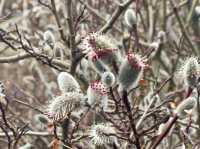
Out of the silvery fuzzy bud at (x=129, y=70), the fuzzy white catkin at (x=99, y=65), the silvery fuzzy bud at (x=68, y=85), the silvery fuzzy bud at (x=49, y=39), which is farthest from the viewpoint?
the silvery fuzzy bud at (x=49, y=39)

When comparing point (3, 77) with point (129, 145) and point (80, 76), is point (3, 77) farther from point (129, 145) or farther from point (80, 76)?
point (129, 145)

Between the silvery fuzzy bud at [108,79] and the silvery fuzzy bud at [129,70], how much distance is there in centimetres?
5

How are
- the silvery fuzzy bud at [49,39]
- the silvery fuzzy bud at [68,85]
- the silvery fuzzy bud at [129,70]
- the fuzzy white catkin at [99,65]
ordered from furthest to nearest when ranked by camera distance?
the silvery fuzzy bud at [49,39] → the silvery fuzzy bud at [68,85] → the fuzzy white catkin at [99,65] → the silvery fuzzy bud at [129,70]

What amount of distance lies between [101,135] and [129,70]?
0.33 metres

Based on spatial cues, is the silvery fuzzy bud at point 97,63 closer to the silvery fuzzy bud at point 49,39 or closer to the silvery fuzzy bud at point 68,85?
the silvery fuzzy bud at point 68,85

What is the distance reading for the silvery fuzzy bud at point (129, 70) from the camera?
220 centimetres

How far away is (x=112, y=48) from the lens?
2275mm

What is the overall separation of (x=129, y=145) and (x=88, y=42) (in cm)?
52

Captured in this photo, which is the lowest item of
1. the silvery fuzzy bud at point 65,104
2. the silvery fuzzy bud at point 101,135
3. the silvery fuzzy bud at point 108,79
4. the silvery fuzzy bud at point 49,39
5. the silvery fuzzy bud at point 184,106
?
the silvery fuzzy bud at point 101,135

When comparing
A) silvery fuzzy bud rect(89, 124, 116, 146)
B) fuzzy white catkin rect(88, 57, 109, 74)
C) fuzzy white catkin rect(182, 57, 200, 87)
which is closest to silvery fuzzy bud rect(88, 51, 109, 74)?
fuzzy white catkin rect(88, 57, 109, 74)

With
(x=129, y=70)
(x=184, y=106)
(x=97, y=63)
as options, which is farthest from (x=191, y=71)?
(x=97, y=63)

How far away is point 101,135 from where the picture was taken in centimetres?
234

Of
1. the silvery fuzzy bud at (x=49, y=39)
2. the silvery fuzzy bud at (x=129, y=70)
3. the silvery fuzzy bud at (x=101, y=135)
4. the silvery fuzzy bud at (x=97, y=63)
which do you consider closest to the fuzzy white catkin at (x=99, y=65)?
the silvery fuzzy bud at (x=97, y=63)

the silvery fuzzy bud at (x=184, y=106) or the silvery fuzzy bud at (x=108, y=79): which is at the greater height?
the silvery fuzzy bud at (x=108, y=79)
